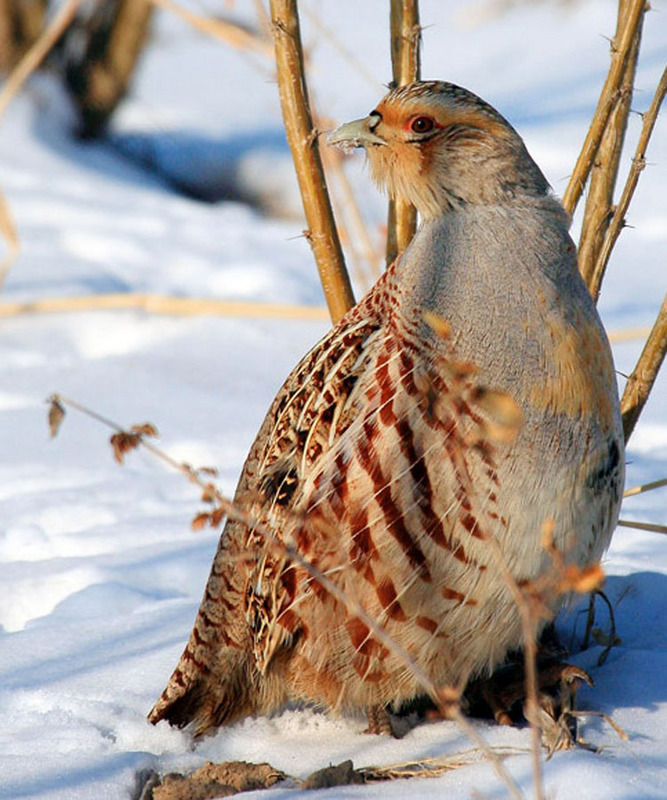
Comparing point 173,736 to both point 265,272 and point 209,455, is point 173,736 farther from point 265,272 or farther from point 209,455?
point 265,272

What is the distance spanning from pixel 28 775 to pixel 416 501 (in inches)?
34.3

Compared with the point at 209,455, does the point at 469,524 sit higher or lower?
lower

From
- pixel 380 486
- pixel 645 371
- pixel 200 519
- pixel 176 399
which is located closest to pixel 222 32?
pixel 176 399

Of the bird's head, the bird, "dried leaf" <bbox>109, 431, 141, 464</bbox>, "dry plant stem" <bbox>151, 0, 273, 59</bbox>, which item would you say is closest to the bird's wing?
the bird

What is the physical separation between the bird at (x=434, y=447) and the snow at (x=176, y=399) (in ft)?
0.70

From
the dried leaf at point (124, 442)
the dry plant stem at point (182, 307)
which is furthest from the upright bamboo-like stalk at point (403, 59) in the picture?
the dry plant stem at point (182, 307)

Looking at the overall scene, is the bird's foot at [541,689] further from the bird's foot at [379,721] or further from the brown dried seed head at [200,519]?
the brown dried seed head at [200,519]

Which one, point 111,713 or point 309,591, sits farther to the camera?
point 111,713

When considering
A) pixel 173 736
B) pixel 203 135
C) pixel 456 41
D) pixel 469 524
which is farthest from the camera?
pixel 456 41

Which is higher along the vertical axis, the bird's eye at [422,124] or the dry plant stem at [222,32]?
the dry plant stem at [222,32]

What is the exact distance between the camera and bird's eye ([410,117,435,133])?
2.37 metres

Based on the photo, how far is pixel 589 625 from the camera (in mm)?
2764

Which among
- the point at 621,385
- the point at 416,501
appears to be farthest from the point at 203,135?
the point at 416,501

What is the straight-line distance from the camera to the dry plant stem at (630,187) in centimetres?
256
